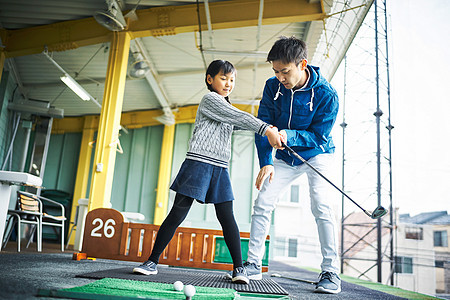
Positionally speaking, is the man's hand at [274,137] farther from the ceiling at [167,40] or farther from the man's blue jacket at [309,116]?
the ceiling at [167,40]

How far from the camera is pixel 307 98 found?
6.70ft

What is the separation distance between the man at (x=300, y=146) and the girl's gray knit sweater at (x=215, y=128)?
0.22 m

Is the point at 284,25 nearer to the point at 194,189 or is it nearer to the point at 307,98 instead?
the point at 307,98

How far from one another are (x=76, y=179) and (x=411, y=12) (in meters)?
8.45

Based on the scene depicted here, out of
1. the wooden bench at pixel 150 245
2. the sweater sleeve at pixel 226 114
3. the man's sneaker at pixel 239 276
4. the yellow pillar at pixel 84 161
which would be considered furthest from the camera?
the yellow pillar at pixel 84 161

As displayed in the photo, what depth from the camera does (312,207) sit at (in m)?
2.07


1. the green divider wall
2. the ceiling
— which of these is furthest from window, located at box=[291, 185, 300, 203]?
the green divider wall

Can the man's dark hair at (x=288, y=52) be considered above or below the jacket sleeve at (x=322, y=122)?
above

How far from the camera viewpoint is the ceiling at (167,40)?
18.2 ft

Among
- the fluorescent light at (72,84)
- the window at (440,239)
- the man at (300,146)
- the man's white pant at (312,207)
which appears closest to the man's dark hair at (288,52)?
the man at (300,146)

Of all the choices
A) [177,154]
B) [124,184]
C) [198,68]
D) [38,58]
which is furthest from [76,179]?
[198,68]

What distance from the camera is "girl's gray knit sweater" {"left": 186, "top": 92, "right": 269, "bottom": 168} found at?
1890mm

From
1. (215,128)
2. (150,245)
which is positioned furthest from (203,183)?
(150,245)

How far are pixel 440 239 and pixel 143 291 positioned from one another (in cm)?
528
